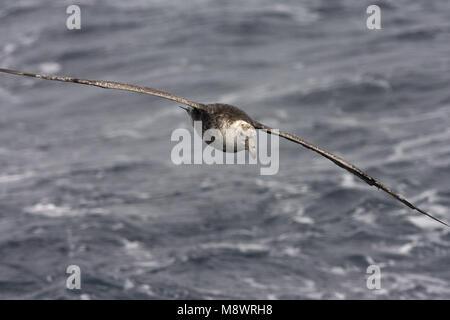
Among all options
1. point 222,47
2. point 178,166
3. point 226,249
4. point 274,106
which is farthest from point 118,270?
point 222,47

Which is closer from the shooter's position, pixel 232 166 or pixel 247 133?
pixel 247 133

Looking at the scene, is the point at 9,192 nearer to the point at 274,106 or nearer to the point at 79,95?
the point at 79,95

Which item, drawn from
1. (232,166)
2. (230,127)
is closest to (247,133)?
(230,127)

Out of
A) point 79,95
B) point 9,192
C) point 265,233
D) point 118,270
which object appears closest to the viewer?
point 118,270

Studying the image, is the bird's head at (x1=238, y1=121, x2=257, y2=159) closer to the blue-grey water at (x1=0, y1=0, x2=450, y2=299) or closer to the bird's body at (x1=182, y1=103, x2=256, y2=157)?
the bird's body at (x1=182, y1=103, x2=256, y2=157)

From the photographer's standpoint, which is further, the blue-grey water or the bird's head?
the blue-grey water

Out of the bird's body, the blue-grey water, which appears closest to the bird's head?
the bird's body

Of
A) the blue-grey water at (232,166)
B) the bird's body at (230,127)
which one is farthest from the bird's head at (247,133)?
the blue-grey water at (232,166)

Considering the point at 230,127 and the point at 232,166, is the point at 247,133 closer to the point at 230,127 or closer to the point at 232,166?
the point at 230,127
